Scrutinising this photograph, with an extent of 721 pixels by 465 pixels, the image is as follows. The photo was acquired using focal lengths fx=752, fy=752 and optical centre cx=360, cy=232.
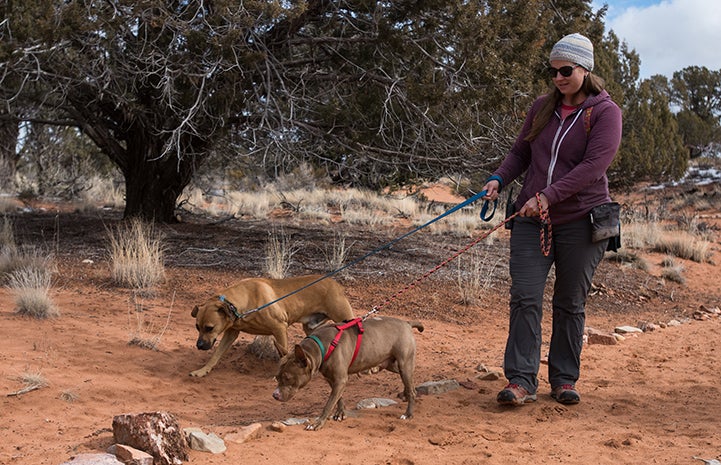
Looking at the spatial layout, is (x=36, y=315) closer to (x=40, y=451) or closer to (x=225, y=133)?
(x=40, y=451)

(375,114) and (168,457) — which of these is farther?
(375,114)

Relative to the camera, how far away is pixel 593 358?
723 cm

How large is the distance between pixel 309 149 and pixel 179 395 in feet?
21.6

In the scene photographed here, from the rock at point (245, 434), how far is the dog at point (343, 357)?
0.23 meters

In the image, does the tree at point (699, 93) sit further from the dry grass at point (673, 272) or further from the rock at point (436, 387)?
the rock at point (436, 387)

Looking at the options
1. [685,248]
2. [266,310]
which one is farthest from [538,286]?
[685,248]

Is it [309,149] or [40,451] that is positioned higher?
[309,149]

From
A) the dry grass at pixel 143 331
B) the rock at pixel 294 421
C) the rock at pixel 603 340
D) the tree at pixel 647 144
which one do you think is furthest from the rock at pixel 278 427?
the tree at pixel 647 144

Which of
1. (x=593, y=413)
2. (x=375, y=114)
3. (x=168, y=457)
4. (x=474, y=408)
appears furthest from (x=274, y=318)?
(x=375, y=114)

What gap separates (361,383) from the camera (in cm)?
640

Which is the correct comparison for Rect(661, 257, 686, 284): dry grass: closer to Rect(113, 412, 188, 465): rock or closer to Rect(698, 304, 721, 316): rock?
Rect(698, 304, 721, 316): rock

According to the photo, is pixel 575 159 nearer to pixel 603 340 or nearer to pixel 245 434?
pixel 245 434

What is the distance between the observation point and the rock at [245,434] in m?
4.57

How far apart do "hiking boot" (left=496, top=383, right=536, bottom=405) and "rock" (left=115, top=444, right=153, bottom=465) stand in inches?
96.0
